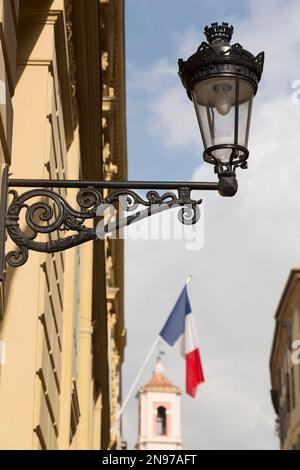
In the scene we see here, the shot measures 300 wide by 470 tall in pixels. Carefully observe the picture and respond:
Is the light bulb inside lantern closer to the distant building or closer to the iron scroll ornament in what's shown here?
the iron scroll ornament

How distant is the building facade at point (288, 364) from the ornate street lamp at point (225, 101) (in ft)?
133

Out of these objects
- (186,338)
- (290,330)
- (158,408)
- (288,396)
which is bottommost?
(186,338)

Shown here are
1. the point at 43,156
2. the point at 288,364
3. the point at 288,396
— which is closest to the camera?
the point at 43,156

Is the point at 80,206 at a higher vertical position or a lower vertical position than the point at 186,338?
lower

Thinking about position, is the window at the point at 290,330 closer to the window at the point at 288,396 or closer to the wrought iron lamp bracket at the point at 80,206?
the window at the point at 288,396

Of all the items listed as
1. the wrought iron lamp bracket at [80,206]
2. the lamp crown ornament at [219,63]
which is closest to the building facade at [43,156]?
the wrought iron lamp bracket at [80,206]

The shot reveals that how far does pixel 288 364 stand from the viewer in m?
53.0

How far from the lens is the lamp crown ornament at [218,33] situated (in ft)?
18.7

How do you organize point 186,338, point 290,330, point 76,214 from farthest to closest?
point 290,330, point 186,338, point 76,214

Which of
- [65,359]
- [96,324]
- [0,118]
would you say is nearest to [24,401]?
[0,118]

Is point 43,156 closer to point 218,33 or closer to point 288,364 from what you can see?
point 218,33

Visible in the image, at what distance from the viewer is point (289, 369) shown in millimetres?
52406

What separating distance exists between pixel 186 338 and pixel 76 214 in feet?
70.9

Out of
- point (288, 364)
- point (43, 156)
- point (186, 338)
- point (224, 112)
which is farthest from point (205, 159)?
point (288, 364)
